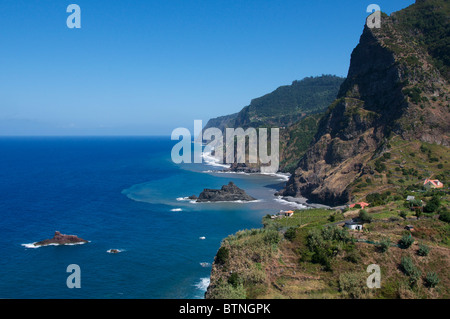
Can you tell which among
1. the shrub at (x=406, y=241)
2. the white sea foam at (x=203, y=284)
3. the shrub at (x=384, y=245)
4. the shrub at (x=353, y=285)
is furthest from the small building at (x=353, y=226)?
the white sea foam at (x=203, y=284)

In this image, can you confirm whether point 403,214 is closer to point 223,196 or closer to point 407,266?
point 407,266

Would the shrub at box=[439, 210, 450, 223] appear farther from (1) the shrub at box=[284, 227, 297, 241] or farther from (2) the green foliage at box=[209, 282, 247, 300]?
(2) the green foliage at box=[209, 282, 247, 300]

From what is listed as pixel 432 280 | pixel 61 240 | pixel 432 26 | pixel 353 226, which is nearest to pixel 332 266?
pixel 432 280

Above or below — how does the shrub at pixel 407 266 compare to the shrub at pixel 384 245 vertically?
below

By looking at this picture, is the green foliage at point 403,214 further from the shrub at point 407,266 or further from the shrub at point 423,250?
the shrub at point 407,266

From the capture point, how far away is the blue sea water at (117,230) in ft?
147

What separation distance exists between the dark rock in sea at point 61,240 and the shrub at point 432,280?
52282 millimetres

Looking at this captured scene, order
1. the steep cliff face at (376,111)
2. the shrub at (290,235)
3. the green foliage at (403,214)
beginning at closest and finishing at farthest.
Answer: the shrub at (290,235) < the green foliage at (403,214) < the steep cliff face at (376,111)

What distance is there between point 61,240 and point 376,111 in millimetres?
84262

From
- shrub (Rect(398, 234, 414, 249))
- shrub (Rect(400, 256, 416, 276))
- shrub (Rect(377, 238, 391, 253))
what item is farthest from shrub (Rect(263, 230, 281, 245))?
shrub (Rect(398, 234, 414, 249))

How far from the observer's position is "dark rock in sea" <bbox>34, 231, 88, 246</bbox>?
59156 mm

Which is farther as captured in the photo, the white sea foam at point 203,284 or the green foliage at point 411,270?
the white sea foam at point 203,284
